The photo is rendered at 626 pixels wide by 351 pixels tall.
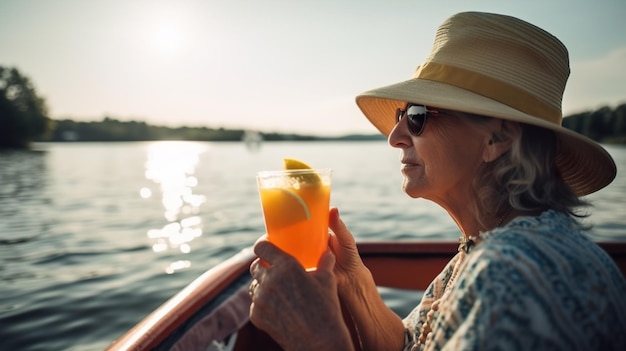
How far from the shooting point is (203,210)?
16.1m

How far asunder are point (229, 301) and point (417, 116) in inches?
83.0

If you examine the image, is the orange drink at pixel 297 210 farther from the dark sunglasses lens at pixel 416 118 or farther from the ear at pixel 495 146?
the ear at pixel 495 146

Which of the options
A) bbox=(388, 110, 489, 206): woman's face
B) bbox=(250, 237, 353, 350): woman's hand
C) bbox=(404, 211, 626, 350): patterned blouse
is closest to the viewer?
bbox=(404, 211, 626, 350): patterned blouse

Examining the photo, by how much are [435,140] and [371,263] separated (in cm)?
282

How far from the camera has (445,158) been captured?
1.80 m

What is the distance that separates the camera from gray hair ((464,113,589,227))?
5.18 feet

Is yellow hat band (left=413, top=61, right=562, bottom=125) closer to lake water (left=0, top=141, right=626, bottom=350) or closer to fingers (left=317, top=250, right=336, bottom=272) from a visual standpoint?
fingers (left=317, top=250, right=336, bottom=272)

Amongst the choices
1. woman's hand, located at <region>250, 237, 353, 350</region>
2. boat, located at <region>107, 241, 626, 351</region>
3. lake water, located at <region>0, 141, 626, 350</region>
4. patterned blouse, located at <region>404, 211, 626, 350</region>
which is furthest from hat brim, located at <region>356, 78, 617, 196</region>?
lake water, located at <region>0, 141, 626, 350</region>

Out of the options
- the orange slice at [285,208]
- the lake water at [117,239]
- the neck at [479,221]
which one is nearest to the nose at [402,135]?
the neck at [479,221]

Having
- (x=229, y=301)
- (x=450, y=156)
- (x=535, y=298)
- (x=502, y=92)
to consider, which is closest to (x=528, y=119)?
(x=502, y=92)

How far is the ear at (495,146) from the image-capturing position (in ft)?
5.60

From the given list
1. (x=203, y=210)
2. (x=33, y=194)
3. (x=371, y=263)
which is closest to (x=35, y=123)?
(x=33, y=194)

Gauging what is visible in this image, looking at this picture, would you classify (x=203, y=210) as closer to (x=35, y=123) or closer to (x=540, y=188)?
(x=540, y=188)

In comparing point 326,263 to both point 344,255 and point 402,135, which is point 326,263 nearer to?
point 344,255
